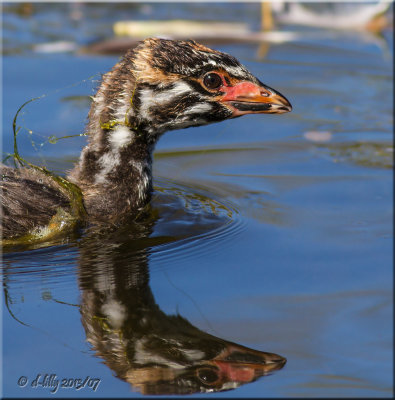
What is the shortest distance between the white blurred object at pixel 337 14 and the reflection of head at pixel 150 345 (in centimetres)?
1059

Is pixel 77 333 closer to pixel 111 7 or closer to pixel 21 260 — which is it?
pixel 21 260

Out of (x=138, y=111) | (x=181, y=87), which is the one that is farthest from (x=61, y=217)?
(x=181, y=87)

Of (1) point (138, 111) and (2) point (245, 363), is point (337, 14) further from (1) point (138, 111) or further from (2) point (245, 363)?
(2) point (245, 363)

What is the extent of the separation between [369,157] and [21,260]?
4.53 meters

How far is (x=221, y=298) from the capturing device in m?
5.75

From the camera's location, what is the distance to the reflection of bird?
653 cm

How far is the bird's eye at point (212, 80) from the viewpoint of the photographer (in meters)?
6.63

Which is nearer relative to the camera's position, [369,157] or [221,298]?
[221,298]

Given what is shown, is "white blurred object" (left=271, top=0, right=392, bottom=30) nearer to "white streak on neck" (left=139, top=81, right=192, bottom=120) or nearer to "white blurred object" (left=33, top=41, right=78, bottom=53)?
"white blurred object" (left=33, top=41, right=78, bottom=53)

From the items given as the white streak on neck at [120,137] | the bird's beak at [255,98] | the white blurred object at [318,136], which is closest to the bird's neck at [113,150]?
the white streak on neck at [120,137]

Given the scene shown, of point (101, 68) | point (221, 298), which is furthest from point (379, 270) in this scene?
point (101, 68)

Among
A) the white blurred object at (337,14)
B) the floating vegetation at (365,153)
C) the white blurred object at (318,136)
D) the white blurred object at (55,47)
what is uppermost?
the white blurred object at (337,14)

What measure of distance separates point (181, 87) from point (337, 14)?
1004 centimetres

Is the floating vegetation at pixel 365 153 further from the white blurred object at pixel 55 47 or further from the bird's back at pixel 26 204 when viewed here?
the white blurred object at pixel 55 47
